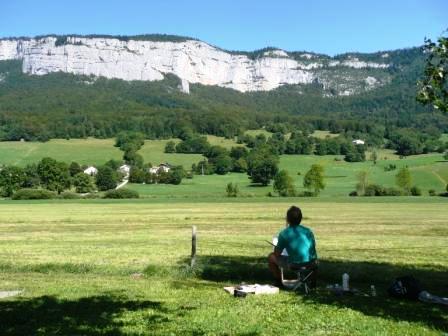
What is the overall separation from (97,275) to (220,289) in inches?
188

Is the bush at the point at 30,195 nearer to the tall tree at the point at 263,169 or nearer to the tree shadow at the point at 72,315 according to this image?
the tall tree at the point at 263,169

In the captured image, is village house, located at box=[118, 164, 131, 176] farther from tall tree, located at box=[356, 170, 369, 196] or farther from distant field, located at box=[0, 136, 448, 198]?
tall tree, located at box=[356, 170, 369, 196]

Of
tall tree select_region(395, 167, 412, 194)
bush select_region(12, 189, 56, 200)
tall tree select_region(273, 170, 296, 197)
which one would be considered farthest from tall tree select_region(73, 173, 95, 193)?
tall tree select_region(395, 167, 412, 194)

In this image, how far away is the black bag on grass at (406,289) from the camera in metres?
11.9

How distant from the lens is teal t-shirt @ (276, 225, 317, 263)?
42.3 ft

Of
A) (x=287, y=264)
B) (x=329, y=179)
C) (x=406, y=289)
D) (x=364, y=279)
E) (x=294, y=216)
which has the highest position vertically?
(x=294, y=216)

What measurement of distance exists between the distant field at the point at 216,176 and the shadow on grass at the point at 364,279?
8285 cm

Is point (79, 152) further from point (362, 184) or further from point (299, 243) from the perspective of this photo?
point (299, 243)

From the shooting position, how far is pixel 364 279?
15547 millimetres

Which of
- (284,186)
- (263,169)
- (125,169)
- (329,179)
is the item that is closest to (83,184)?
(125,169)

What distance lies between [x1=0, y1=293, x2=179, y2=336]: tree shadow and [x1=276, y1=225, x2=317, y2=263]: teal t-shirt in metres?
3.30

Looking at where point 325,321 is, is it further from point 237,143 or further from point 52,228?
point 237,143

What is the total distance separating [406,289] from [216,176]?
126 meters

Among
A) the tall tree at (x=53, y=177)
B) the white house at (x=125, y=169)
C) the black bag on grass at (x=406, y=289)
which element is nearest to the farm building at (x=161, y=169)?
the white house at (x=125, y=169)
